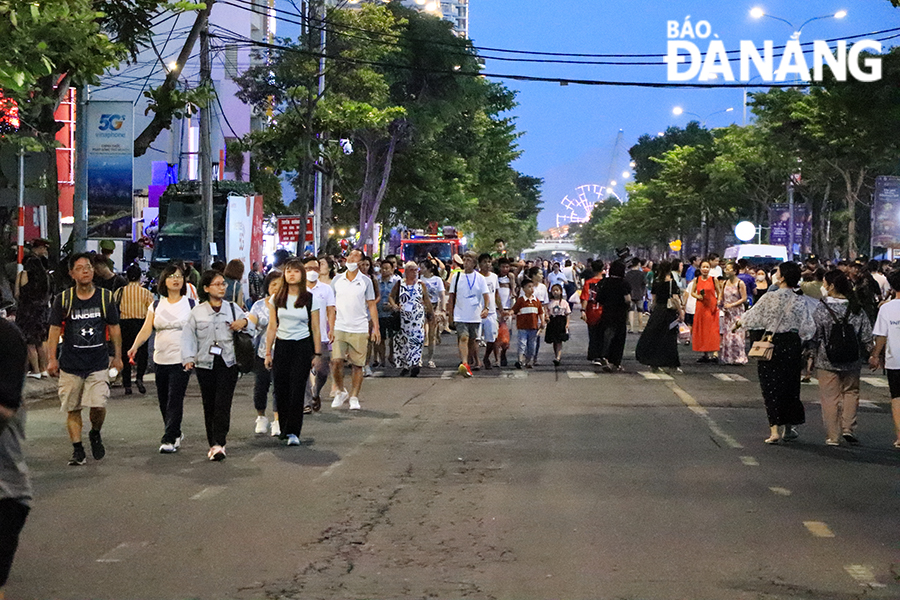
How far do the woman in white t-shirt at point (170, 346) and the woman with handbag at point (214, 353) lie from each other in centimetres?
40

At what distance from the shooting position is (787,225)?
61.9 metres

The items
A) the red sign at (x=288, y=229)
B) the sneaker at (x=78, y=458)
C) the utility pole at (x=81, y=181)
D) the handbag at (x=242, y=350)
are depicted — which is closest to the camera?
the sneaker at (x=78, y=458)

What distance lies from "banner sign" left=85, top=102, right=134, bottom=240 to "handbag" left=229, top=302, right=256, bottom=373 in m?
11.6

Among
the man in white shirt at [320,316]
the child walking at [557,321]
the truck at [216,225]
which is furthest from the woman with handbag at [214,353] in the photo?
the truck at [216,225]

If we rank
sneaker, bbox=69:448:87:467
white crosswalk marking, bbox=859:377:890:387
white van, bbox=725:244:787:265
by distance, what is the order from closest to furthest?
1. sneaker, bbox=69:448:87:467
2. white crosswalk marking, bbox=859:377:890:387
3. white van, bbox=725:244:787:265

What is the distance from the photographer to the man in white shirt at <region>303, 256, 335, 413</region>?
13961 mm

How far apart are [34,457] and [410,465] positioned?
3.28m

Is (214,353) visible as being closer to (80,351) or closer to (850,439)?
(80,351)

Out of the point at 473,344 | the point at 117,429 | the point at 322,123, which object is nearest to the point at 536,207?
the point at 322,123

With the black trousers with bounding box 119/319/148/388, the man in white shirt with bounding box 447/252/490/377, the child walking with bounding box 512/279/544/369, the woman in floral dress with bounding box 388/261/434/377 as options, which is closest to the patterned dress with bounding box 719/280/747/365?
the child walking with bounding box 512/279/544/369

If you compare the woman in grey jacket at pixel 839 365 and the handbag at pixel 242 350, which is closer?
the handbag at pixel 242 350

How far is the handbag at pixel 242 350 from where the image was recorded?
11.6 meters

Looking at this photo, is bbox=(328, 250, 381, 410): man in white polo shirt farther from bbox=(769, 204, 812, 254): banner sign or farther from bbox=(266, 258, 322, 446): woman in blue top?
bbox=(769, 204, 812, 254): banner sign

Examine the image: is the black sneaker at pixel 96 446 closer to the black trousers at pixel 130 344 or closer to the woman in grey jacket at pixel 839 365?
the black trousers at pixel 130 344
